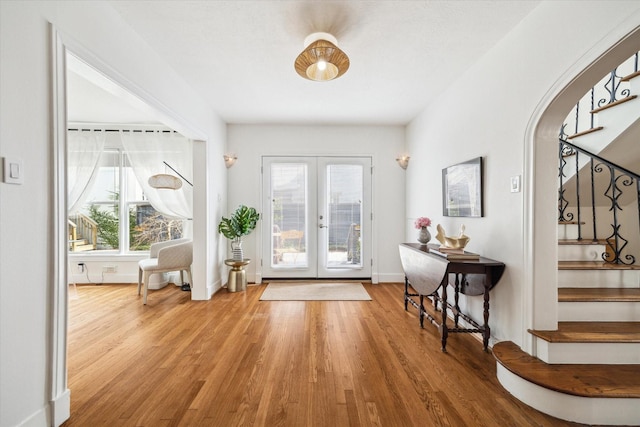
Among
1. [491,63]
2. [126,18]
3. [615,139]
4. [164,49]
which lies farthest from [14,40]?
[615,139]

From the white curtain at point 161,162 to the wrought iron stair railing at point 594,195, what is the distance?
4494mm

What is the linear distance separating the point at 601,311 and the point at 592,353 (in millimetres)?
397

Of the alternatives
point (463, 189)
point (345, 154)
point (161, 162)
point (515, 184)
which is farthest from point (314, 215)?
point (515, 184)

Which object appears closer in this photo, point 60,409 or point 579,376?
point 60,409

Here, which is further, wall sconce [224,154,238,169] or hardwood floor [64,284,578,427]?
wall sconce [224,154,238,169]

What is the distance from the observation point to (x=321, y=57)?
2051mm

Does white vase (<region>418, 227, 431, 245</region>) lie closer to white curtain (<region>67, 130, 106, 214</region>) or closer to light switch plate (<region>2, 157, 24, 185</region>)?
light switch plate (<region>2, 157, 24, 185</region>)

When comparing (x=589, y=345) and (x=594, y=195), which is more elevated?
(x=594, y=195)

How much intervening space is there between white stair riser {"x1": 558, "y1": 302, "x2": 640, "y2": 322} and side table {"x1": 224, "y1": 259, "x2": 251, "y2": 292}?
331cm

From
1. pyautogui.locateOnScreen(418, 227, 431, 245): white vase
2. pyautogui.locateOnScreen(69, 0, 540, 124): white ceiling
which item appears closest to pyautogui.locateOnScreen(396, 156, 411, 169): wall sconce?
pyautogui.locateOnScreen(69, 0, 540, 124): white ceiling

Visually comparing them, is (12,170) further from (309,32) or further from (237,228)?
(237,228)

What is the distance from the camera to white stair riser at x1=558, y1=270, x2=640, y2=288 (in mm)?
2164

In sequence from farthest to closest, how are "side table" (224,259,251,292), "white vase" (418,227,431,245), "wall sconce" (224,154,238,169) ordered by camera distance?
1. "wall sconce" (224,154,238,169)
2. "side table" (224,259,251,292)
3. "white vase" (418,227,431,245)

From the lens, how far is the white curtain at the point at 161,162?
13.9ft
